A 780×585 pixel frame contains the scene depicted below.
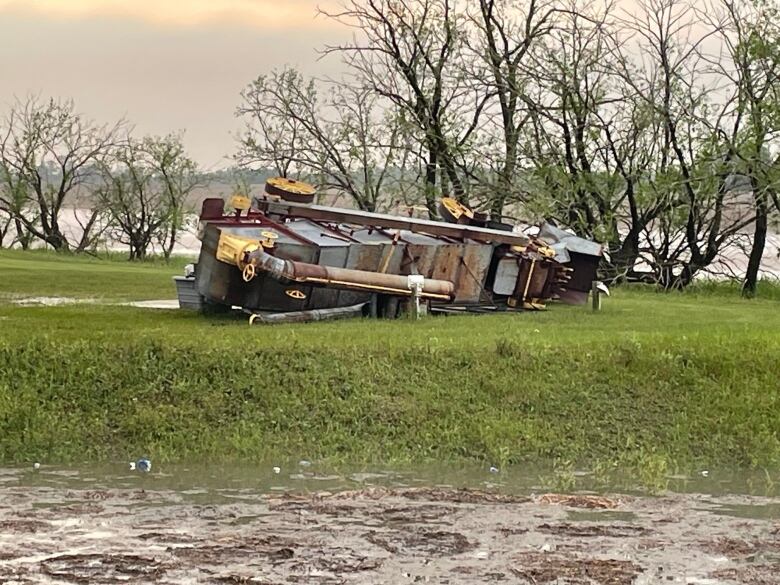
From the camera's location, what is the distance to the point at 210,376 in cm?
1245

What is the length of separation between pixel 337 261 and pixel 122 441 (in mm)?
5890

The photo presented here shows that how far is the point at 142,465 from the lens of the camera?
10.5m

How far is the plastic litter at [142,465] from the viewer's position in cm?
1042

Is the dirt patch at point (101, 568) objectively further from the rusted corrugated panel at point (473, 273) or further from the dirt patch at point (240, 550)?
the rusted corrugated panel at point (473, 273)

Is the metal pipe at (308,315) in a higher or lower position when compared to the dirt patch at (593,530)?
higher

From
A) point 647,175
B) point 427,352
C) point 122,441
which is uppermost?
point 647,175

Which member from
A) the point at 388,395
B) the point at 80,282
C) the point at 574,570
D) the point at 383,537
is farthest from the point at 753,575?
the point at 80,282

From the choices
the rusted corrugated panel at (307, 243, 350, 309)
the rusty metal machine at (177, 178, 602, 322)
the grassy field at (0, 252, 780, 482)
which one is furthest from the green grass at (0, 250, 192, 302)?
the grassy field at (0, 252, 780, 482)

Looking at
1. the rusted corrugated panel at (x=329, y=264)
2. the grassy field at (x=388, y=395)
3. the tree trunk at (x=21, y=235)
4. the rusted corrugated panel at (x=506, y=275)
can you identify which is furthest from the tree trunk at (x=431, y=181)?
the tree trunk at (x=21, y=235)

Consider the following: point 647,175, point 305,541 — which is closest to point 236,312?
point 305,541

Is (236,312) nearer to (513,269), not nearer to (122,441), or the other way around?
(513,269)

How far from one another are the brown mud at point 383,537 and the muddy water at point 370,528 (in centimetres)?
1

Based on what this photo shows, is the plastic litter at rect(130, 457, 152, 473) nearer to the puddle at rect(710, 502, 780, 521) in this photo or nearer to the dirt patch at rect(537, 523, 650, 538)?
the dirt patch at rect(537, 523, 650, 538)

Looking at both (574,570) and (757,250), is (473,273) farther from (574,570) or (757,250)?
(574,570)
